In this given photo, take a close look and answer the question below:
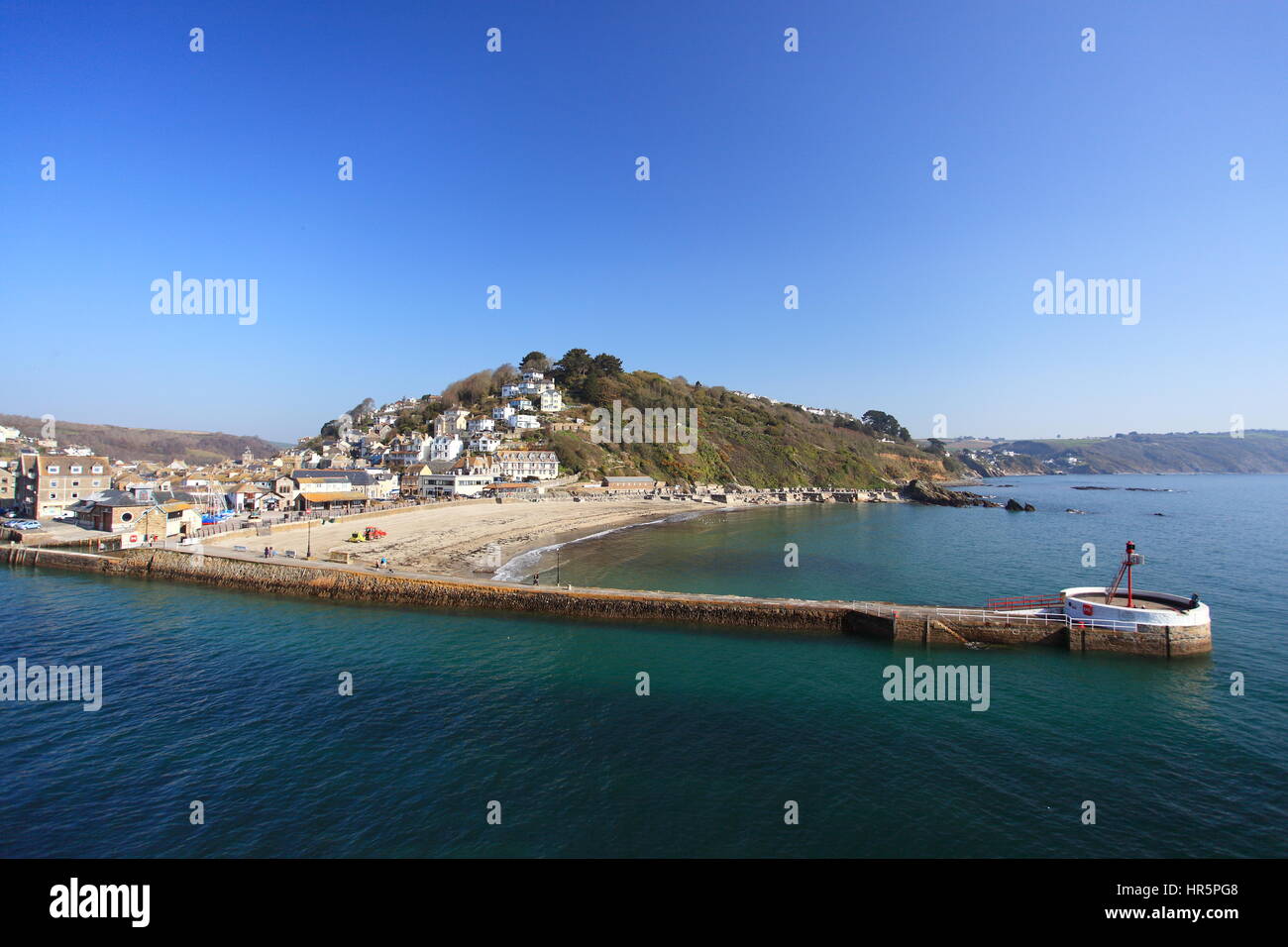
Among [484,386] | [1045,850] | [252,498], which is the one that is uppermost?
[484,386]

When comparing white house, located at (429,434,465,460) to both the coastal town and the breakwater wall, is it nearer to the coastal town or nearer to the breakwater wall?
the coastal town

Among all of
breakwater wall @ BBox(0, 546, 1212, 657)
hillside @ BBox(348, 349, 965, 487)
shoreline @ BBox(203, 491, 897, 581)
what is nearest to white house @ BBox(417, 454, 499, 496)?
shoreline @ BBox(203, 491, 897, 581)

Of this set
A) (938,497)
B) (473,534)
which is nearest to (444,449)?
(473,534)

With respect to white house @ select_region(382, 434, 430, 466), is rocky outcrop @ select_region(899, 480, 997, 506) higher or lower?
lower
